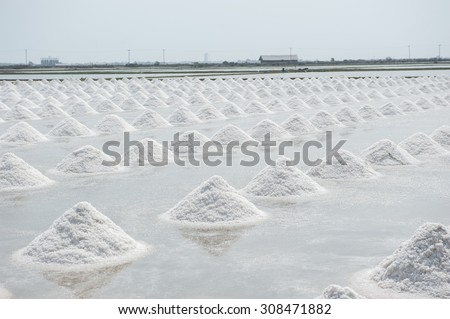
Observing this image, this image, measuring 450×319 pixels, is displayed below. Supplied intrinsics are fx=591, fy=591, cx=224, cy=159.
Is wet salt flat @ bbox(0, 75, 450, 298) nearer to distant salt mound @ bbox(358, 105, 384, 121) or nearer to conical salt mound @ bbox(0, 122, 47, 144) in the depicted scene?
conical salt mound @ bbox(0, 122, 47, 144)

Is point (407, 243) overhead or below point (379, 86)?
below

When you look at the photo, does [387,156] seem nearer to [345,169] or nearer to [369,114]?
[345,169]

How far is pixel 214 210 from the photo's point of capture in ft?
22.3

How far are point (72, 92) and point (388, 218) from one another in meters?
22.2

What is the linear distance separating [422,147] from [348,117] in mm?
5705

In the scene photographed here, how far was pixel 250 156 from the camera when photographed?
37.1 feet

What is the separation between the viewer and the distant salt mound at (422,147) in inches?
436

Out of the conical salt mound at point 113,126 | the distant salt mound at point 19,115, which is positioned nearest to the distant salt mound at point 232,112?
the conical salt mound at point 113,126

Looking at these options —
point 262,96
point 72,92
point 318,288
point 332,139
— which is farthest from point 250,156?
point 72,92

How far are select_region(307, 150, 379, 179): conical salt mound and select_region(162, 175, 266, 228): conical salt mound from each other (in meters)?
2.50

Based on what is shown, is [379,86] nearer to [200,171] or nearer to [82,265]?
[200,171]

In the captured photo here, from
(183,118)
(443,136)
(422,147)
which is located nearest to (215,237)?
(422,147)

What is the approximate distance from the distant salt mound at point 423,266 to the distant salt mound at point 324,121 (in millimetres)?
10791

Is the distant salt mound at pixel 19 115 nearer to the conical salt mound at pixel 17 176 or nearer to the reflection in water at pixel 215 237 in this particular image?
the conical salt mound at pixel 17 176
